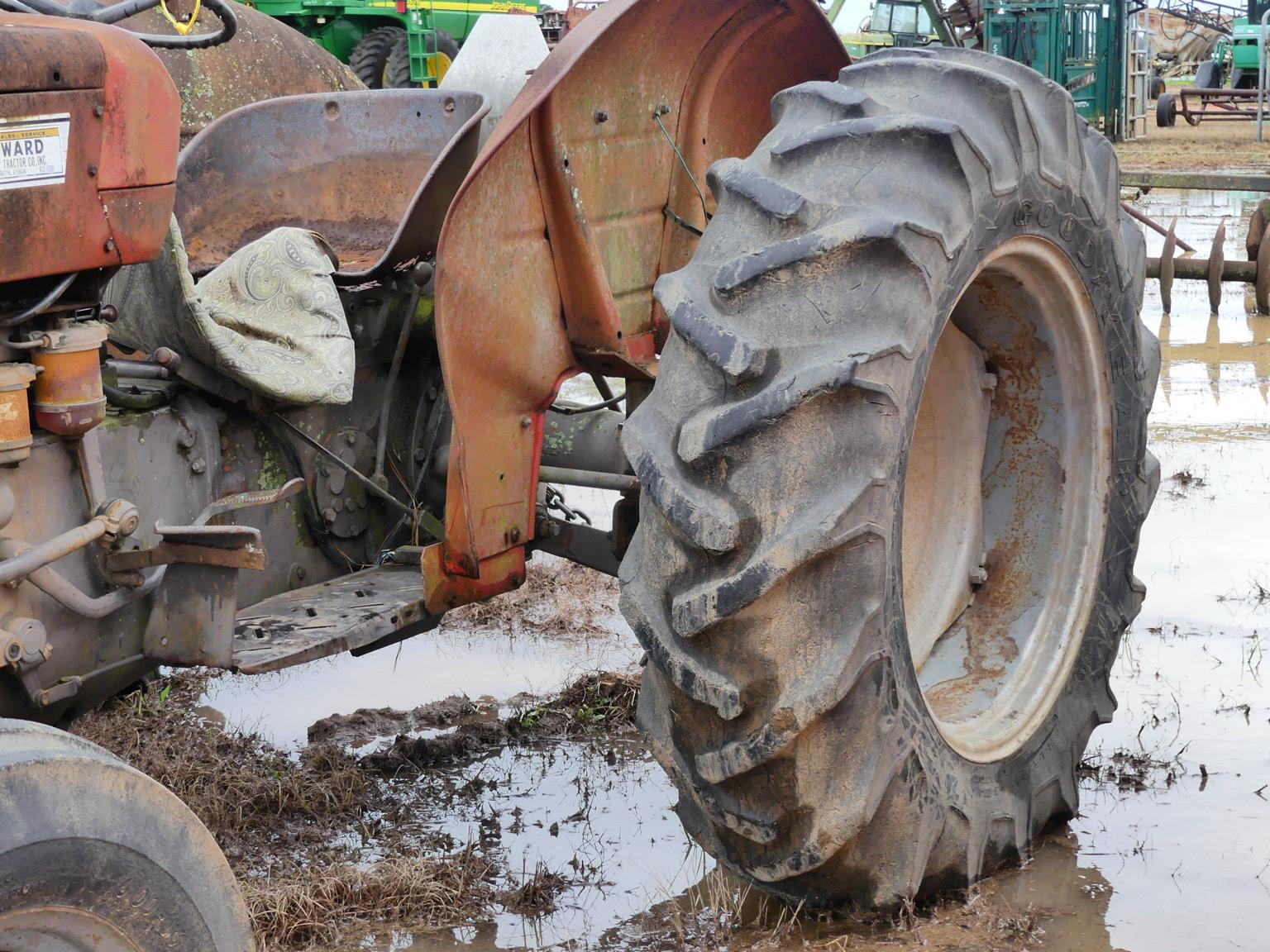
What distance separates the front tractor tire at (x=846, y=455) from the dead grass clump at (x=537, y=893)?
36 cm

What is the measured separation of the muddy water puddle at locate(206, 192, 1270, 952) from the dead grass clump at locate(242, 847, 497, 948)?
4 centimetres

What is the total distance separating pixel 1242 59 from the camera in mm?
21891

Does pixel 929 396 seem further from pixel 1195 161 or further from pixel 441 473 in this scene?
pixel 1195 161

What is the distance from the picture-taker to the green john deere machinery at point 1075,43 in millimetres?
19516

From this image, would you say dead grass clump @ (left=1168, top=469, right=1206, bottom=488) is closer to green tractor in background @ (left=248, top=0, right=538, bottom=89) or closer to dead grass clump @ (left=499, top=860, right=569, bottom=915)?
dead grass clump @ (left=499, top=860, right=569, bottom=915)

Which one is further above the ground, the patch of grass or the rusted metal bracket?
the rusted metal bracket

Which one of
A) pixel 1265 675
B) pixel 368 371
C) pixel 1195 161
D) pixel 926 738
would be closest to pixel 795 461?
pixel 926 738

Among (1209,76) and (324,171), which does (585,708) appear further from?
(1209,76)

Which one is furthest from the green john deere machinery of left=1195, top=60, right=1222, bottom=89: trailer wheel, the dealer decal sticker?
the dealer decal sticker

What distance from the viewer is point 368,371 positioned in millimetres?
3039

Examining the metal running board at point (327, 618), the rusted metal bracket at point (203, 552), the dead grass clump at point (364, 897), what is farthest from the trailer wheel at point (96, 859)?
the dead grass clump at point (364, 897)

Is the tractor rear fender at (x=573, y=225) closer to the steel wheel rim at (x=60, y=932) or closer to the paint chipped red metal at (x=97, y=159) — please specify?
the paint chipped red metal at (x=97, y=159)

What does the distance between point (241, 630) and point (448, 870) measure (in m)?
0.58

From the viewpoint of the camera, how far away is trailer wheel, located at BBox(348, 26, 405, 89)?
1736cm
